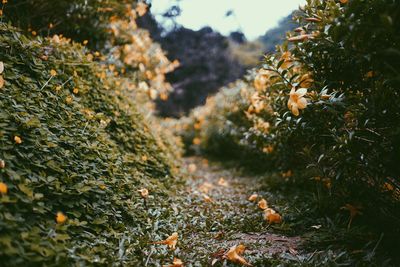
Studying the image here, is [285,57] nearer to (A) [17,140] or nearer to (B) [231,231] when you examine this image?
(B) [231,231]

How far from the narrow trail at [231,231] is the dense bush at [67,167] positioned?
298 mm

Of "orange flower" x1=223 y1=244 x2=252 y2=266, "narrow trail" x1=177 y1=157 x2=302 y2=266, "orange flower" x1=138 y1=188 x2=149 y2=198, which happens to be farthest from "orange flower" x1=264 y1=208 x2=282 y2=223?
"orange flower" x1=138 y1=188 x2=149 y2=198

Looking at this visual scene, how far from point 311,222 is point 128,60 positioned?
3595 mm

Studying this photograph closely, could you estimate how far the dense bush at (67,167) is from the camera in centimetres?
173

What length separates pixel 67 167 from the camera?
223 cm

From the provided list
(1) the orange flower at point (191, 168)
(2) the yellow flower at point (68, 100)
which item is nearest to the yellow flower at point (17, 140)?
(2) the yellow flower at point (68, 100)

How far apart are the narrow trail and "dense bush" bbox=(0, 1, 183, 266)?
0.98ft

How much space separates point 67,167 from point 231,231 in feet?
4.41

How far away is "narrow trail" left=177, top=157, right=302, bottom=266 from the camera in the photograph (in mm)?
2129

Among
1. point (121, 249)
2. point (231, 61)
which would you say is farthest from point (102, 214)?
point (231, 61)

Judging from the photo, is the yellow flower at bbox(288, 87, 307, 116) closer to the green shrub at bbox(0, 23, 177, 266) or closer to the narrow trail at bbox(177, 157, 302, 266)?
the narrow trail at bbox(177, 157, 302, 266)

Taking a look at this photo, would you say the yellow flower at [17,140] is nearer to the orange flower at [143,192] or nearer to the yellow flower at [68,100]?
the yellow flower at [68,100]

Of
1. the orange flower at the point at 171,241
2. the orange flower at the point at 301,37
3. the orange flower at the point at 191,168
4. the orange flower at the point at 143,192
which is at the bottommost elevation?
the orange flower at the point at 191,168

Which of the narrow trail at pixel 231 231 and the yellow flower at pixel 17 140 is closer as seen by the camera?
the yellow flower at pixel 17 140
